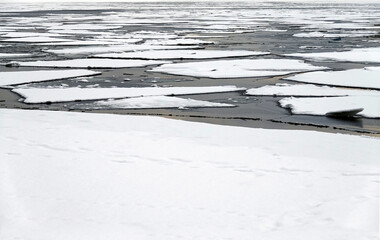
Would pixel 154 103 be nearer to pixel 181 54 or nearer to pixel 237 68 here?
pixel 237 68

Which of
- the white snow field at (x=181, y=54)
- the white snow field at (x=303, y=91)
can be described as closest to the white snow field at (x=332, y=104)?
the white snow field at (x=303, y=91)

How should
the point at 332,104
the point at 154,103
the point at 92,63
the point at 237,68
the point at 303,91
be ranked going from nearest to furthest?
the point at 332,104 < the point at 154,103 < the point at 303,91 < the point at 237,68 < the point at 92,63

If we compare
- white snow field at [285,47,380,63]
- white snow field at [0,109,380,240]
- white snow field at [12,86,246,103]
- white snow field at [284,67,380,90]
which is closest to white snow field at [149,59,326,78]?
white snow field at [284,67,380,90]

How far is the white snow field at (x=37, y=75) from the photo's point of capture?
8367 millimetres

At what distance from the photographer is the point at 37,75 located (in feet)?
29.3

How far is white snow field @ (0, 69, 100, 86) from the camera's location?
8.37 m

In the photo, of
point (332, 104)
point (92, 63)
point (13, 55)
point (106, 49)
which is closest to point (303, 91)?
point (332, 104)

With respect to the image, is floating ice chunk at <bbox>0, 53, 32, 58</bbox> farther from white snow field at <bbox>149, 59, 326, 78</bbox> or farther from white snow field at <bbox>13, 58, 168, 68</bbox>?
white snow field at <bbox>149, 59, 326, 78</bbox>

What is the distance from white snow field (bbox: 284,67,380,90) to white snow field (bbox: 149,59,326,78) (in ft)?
1.94

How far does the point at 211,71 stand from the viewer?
9.47 meters

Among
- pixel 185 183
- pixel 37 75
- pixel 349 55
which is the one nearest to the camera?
pixel 185 183

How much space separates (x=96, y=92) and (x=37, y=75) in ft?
5.89

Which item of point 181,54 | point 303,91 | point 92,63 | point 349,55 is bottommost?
point 303,91

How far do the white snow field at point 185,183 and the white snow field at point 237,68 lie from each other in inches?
159
